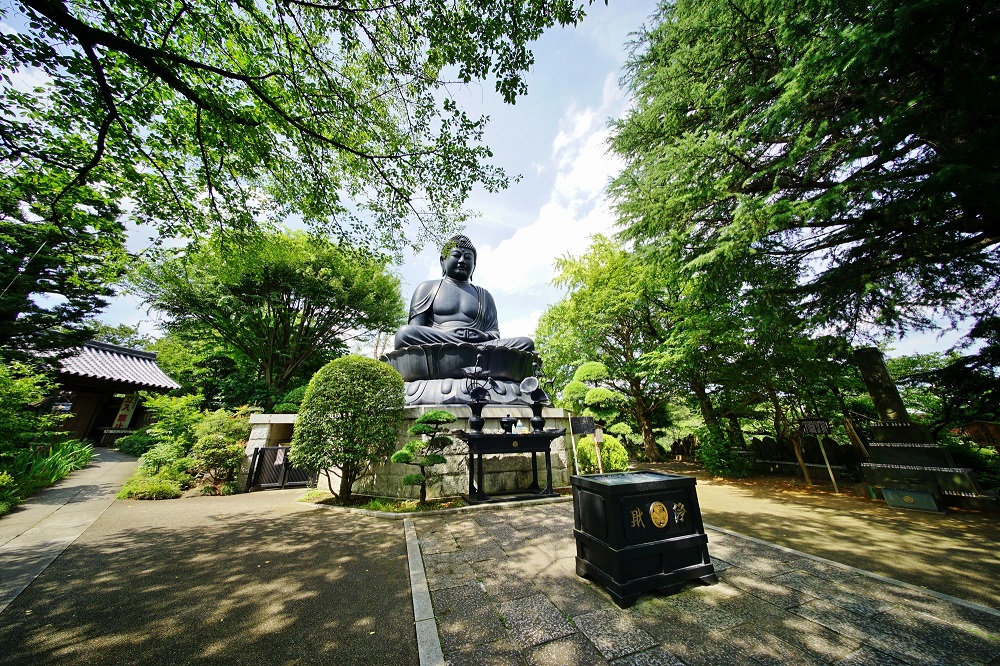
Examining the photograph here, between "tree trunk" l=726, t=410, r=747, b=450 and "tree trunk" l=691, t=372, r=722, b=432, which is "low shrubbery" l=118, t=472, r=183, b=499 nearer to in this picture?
"tree trunk" l=691, t=372, r=722, b=432

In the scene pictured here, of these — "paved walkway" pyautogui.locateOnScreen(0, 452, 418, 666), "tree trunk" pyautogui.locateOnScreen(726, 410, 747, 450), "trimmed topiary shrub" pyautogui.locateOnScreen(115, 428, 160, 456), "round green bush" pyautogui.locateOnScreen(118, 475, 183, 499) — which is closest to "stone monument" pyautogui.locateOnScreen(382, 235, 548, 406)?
"paved walkway" pyautogui.locateOnScreen(0, 452, 418, 666)

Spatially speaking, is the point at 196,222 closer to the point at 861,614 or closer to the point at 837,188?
the point at 861,614

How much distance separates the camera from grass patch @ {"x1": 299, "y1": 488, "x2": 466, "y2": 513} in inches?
195

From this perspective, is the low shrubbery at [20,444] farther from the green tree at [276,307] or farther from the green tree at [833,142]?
the green tree at [833,142]

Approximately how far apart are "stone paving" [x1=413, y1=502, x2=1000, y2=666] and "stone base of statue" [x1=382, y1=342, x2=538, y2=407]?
4115mm

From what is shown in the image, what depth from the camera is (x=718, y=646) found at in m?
1.92

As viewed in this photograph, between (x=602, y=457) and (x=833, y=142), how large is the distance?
693 cm

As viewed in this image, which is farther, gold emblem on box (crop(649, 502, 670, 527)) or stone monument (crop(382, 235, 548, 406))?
stone monument (crop(382, 235, 548, 406))

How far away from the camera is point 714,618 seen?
2.20 metres

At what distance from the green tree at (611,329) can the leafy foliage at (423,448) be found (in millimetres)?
8188

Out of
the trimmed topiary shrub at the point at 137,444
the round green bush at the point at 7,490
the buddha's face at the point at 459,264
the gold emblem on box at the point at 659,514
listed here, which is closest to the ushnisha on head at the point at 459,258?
the buddha's face at the point at 459,264

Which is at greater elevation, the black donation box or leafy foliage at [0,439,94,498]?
leafy foliage at [0,439,94,498]

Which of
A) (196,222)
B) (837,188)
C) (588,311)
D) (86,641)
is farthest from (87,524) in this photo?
(588,311)

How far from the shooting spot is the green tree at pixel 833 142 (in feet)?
13.2
